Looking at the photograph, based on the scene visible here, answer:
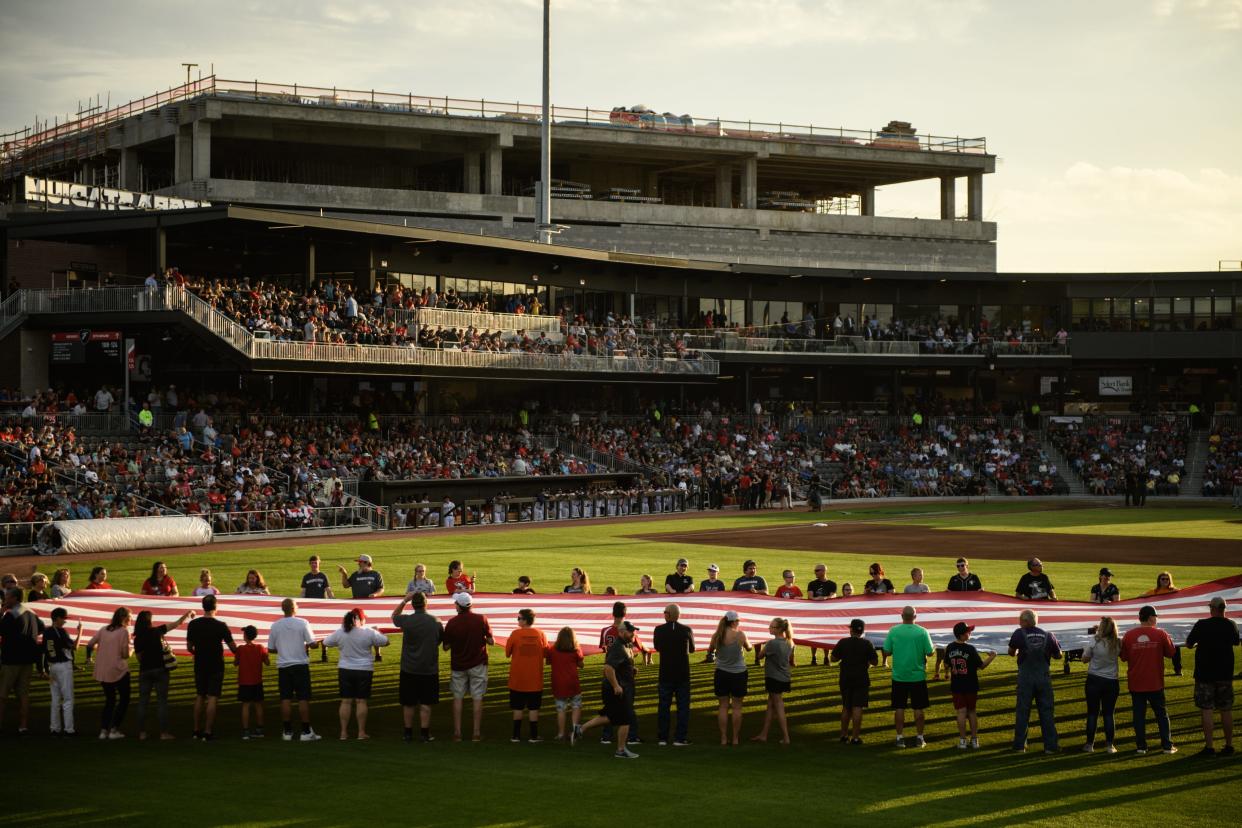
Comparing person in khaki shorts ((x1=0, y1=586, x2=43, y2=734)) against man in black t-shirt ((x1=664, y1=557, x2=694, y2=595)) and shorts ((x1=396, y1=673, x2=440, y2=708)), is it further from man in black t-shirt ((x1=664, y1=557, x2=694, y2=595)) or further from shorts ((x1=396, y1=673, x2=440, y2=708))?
man in black t-shirt ((x1=664, y1=557, x2=694, y2=595))

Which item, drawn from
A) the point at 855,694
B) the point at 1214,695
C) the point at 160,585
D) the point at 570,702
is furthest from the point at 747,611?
the point at 160,585

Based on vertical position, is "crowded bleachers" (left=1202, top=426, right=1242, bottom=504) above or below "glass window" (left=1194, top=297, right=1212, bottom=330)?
below

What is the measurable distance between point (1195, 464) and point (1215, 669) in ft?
178

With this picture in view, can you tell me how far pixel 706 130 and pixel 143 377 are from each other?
39.2 meters

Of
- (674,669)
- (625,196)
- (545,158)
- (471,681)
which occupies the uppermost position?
(625,196)

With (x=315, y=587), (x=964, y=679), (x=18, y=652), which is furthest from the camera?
(x=315, y=587)

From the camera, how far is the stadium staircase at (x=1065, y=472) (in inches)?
2462

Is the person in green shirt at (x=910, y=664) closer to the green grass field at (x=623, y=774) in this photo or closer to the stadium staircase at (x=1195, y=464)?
the green grass field at (x=623, y=774)

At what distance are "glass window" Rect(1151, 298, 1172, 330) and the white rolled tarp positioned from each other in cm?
5494

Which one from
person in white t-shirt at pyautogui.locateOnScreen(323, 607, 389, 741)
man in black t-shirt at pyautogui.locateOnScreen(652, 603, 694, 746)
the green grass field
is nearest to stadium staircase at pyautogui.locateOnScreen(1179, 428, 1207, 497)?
the green grass field

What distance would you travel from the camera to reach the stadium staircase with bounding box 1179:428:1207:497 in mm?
62125

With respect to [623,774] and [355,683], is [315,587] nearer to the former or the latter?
[355,683]

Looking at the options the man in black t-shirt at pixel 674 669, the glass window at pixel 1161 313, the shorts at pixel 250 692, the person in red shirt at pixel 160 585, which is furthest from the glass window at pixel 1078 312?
the shorts at pixel 250 692

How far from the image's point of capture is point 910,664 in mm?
15102
